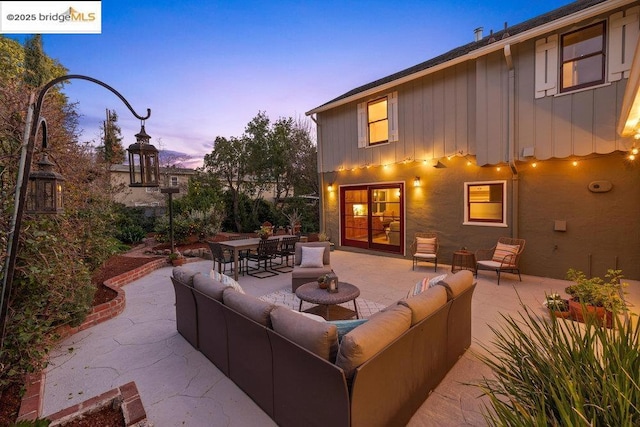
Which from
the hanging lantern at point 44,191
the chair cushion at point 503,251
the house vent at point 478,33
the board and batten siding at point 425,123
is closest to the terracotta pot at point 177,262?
the board and batten siding at point 425,123

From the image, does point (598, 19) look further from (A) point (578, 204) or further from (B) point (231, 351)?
(B) point (231, 351)

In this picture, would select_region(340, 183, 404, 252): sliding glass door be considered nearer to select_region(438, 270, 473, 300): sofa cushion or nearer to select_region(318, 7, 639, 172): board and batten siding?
select_region(318, 7, 639, 172): board and batten siding

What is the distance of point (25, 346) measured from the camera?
2.38 metres

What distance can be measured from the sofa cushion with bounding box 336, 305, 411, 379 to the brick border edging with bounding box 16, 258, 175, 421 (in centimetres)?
259

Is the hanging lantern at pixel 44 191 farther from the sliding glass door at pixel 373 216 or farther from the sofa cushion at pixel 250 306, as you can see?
the sliding glass door at pixel 373 216

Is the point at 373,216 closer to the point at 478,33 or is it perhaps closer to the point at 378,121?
the point at 378,121

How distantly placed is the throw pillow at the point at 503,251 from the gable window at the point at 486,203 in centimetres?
65

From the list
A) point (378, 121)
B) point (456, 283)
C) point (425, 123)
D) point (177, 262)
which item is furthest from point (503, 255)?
point (177, 262)

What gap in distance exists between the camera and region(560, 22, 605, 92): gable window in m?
5.35

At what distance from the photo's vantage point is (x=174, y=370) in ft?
9.95

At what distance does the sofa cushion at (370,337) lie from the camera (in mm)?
1762

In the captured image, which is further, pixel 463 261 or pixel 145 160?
pixel 463 261

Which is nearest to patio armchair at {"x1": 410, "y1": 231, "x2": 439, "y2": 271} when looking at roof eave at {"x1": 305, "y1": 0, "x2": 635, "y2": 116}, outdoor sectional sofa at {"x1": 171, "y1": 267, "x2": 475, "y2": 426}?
outdoor sectional sofa at {"x1": 171, "y1": 267, "x2": 475, "y2": 426}

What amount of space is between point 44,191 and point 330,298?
298 centimetres
